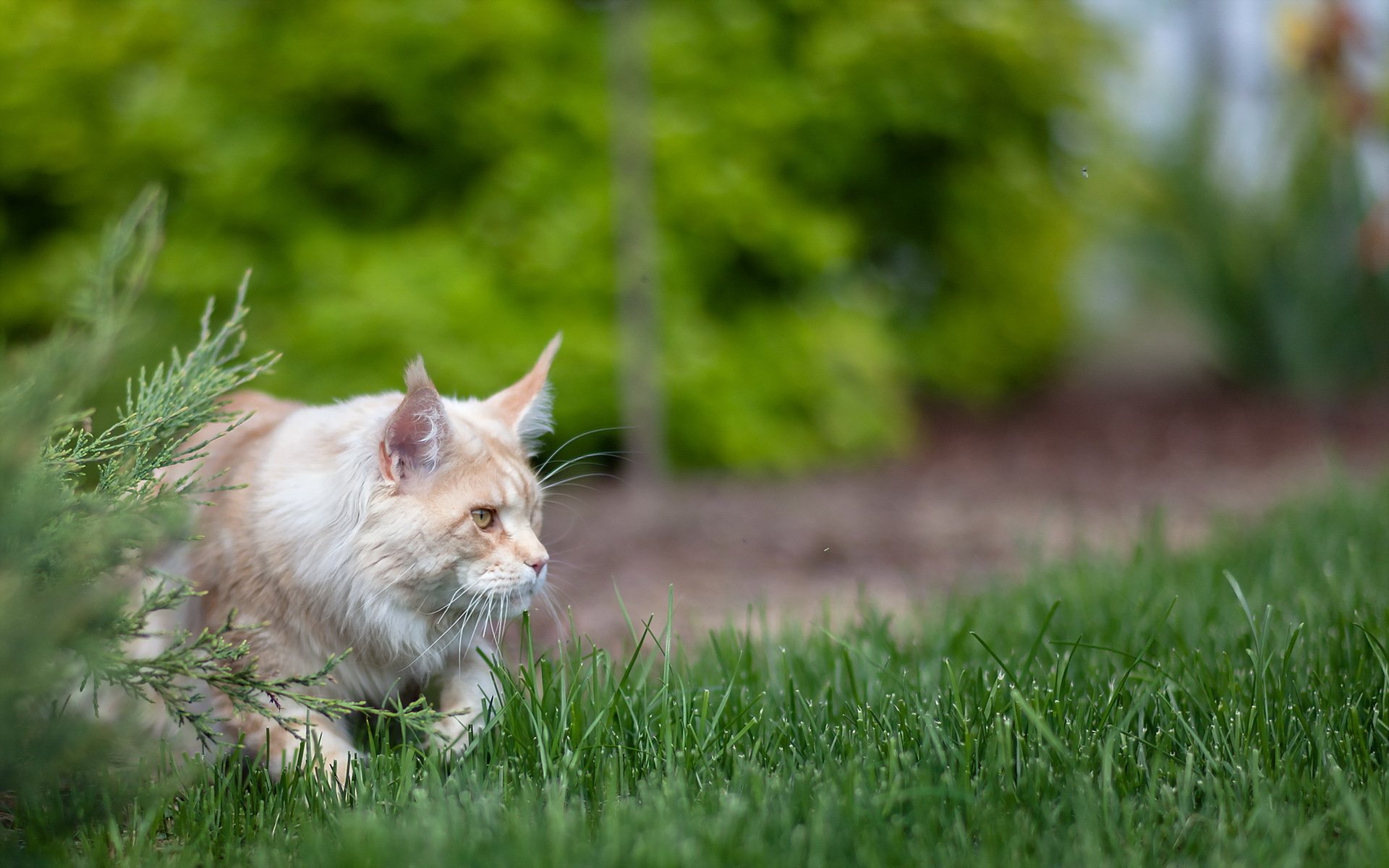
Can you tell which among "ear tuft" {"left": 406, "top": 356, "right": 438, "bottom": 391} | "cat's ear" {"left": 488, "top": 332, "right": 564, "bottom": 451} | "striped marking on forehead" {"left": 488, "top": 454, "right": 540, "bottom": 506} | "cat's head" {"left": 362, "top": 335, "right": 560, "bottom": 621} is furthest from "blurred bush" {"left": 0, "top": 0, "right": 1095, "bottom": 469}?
"ear tuft" {"left": 406, "top": 356, "right": 438, "bottom": 391}

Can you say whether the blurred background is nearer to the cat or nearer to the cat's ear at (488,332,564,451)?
the cat's ear at (488,332,564,451)

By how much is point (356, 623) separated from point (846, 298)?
6422mm

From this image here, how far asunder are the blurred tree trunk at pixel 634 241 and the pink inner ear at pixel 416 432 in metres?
3.93

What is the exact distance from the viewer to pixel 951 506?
639 centimetres

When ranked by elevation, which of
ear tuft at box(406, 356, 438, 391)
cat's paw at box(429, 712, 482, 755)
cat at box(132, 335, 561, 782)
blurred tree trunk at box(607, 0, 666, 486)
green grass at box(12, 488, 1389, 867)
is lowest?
green grass at box(12, 488, 1389, 867)

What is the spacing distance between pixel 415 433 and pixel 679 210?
5.24m

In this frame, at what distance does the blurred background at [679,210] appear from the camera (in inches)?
249

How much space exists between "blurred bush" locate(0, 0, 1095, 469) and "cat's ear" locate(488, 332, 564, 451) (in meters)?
3.83

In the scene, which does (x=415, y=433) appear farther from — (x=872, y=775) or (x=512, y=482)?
(x=872, y=775)

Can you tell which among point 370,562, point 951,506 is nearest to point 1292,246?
point 951,506

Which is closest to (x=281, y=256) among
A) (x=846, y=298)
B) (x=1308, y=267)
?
(x=846, y=298)

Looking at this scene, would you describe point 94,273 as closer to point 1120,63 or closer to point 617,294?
point 617,294

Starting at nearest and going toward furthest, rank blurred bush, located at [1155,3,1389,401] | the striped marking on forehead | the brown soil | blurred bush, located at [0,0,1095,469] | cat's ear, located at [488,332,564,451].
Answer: the striped marking on forehead, cat's ear, located at [488,332,564,451], the brown soil, blurred bush, located at [0,0,1095,469], blurred bush, located at [1155,3,1389,401]

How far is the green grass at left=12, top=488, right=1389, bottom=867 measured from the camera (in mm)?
1723
